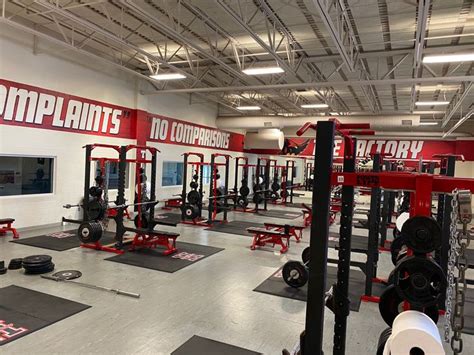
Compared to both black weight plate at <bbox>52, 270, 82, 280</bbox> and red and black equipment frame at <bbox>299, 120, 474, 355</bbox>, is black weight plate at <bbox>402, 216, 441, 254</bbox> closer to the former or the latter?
red and black equipment frame at <bbox>299, 120, 474, 355</bbox>

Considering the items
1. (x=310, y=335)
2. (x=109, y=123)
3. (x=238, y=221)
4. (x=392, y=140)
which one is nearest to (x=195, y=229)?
(x=238, y=221)

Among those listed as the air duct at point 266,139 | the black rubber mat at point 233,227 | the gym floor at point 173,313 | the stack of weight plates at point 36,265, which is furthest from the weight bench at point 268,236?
the air duct at point 266,139

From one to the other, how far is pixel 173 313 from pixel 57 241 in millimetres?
3954

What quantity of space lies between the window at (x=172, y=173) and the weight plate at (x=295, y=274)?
791 cm

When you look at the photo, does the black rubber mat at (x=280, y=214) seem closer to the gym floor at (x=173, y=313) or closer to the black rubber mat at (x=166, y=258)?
the black rubber mat at (x=166, y=258)

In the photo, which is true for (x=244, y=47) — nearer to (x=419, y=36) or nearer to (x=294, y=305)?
(x=419, y=36)

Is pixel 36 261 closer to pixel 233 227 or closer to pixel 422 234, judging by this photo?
pixel 422 234

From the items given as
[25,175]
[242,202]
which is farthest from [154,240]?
[242,202]

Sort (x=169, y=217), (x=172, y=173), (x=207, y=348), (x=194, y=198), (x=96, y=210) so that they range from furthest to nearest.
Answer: (x=172, y=173) → (x=169, y=217) → (x=194, y=198) → (x=96, y=210) → (x=207, y=348)

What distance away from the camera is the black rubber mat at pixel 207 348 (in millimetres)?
3037

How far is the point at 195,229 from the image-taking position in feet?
28.6

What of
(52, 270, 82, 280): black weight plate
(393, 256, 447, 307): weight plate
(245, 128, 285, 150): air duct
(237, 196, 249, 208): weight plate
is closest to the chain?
(393, 256, 447, 307): weight plate

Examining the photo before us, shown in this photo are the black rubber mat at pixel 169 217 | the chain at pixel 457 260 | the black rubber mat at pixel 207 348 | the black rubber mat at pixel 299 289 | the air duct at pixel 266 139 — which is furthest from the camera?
the air duct at pixel 266 139

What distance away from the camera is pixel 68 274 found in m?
4.76
